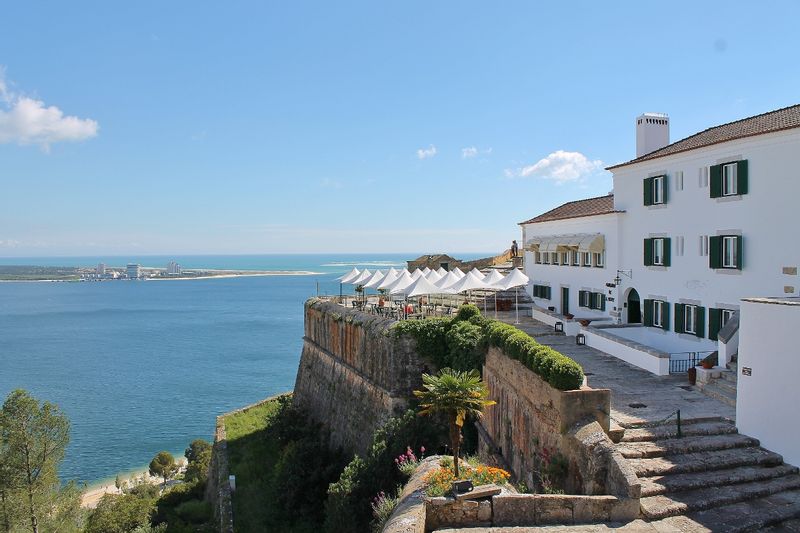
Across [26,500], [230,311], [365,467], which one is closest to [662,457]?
[365,467]

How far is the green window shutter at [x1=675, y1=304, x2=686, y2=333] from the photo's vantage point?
21109mm

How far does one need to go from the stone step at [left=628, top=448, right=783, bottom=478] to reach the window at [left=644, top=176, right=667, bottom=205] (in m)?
12.0

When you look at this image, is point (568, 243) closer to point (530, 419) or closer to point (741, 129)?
point (741, 129)

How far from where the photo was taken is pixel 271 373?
6644cm

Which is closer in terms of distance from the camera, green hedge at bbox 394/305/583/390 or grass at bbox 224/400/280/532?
green hedge at bbox 394/305/583/390

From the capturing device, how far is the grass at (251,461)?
2302cm

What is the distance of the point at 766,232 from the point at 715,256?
201 cm

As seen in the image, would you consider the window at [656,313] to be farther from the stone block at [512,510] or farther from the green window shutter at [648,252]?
the stone block at [512,510]

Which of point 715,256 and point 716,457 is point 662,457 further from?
point 715,256

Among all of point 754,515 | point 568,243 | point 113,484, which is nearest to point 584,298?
point 568,243

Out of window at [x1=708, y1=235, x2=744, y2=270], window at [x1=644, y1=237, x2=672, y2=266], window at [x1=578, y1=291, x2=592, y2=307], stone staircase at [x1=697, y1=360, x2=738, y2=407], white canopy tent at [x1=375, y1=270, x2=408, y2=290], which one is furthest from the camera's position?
white canopy tent at [x1=375, y1=270, x2=408, y2=290]

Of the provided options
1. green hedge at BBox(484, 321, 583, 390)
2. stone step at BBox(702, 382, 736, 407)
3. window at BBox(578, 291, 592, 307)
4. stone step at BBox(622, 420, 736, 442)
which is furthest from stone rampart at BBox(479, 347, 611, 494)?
window at BBox(578, 291, 592, 307)

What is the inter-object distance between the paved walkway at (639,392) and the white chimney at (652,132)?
10204 millimetres

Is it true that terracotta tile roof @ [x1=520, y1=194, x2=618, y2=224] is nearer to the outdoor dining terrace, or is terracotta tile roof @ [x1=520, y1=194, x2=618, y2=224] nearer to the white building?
the white building
